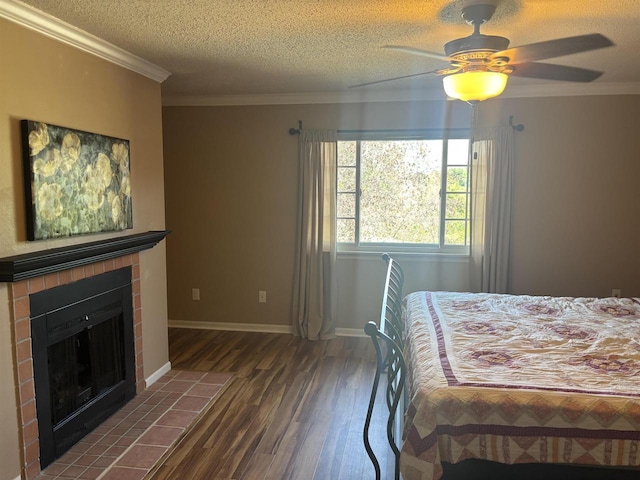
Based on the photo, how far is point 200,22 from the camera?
2.53 meters

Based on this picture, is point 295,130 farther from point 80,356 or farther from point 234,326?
point 80,356

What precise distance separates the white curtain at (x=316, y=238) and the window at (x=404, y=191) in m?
0.18

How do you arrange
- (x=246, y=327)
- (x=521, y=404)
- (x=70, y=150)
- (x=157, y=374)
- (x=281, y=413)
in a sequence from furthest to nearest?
(x=246, y=327) < (x=157, y=374) < (x=281, y=413) < (x=70, y=150) < (x=521, y=404)

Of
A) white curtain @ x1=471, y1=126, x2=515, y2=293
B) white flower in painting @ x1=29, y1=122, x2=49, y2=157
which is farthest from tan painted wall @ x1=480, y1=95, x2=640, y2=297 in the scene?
white flower in painting @ x1=29, y1=122, x2=49, y2=157

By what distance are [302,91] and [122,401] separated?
117 inches

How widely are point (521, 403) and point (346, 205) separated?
10.1 ft

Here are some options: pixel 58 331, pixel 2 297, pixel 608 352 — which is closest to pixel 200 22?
pixel 2 297

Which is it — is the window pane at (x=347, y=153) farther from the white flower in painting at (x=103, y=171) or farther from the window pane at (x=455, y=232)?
the white flower in painting at (x=103, y=171)

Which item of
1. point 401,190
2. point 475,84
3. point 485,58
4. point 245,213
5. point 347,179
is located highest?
point 485,58

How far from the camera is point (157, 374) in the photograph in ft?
12.3

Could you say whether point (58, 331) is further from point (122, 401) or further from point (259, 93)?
point (259, 93)

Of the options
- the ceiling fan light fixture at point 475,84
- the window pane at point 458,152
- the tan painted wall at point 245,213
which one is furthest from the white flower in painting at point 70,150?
the window pane at point 458,152

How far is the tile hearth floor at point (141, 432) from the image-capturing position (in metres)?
2.56

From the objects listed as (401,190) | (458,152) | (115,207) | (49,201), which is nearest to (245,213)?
(401,190)
